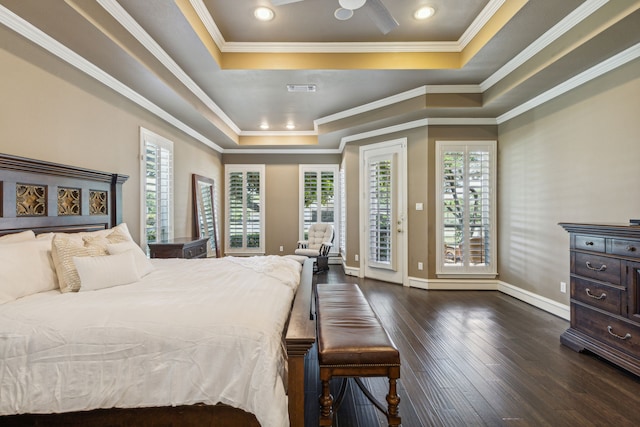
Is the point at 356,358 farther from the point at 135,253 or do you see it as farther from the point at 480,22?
the point at 480,22

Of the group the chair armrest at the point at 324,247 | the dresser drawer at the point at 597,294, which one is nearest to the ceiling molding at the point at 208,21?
the chair armrest at the point at 324,247

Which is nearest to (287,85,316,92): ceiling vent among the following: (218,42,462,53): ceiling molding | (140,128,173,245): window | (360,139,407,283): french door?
(218,42,462,53): ceiling molding

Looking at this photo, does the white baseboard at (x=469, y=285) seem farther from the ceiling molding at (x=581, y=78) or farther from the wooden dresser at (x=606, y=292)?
the ceiling molding at (x=581, y=78)

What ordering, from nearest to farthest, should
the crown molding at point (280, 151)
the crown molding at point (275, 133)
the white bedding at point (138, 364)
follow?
1. the white bedding at point (138, 364)
2. the crown molding at point (275, 133)
3. the crown molding at point (280, 151)

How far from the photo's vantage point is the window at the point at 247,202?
7.13m

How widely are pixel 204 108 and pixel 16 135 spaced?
2503mm

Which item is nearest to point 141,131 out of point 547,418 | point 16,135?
point 16,135

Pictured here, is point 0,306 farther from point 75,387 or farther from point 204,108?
point 204,108

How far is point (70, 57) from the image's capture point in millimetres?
2648

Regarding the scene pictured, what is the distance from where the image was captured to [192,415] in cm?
137

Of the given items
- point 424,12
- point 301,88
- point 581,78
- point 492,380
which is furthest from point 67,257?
point 581,78

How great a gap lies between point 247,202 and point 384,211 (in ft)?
A: 11.5

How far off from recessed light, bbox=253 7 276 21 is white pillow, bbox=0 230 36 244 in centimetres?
267

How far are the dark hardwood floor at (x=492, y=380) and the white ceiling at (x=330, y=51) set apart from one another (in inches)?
107
